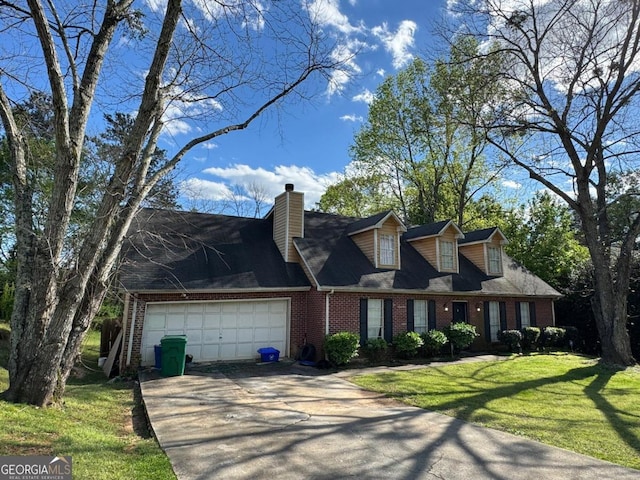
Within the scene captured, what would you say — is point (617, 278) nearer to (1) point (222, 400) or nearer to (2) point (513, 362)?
(2) point (513, 362)

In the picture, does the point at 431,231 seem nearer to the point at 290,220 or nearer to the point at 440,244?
the point at 440,244

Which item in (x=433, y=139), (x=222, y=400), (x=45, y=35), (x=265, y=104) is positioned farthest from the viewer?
(x=433, y=139)

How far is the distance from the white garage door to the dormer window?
10986 mm

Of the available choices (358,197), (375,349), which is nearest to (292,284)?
(375,349)

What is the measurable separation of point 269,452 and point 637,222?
15.5 m

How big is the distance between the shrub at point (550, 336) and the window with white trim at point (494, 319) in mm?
2484

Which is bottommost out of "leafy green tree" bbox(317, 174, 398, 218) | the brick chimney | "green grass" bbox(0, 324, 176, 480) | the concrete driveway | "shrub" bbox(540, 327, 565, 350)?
the concrete driveway

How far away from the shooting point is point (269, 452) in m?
5.20

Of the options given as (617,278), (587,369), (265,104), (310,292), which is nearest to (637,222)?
(617,278)

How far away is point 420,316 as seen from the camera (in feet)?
49.8

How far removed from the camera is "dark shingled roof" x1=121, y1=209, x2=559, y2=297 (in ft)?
39.3

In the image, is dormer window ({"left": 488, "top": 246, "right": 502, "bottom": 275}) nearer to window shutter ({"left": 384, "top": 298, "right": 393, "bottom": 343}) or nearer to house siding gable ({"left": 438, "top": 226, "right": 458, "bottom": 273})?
house siding gable ({"left": 438, "top": 226, "right": 458, "bottom": 273})

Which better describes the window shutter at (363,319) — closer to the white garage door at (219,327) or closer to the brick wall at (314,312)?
the brick wall at (314,312)

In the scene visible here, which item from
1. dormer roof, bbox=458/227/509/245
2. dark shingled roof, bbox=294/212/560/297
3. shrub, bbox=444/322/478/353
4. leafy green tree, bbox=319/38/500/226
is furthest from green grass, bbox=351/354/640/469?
leafy green tree, bbox=319/38/500/226
